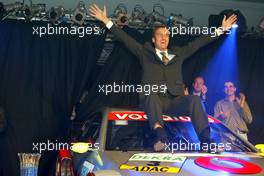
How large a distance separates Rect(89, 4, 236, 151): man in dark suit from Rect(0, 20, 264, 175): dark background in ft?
3.73

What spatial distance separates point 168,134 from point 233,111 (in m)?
2.07

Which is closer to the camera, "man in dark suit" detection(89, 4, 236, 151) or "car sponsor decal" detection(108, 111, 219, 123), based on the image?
"man in dark suit" detection(89, 4, 236, 151)

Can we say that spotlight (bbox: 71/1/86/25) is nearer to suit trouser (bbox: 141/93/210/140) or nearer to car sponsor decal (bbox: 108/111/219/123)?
suit trouser (bbox: 141/93/210/140)

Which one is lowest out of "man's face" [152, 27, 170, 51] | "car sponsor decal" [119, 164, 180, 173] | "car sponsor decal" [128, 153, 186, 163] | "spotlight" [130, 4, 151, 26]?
"car sponsor decal" [119, 164, 180, 173]

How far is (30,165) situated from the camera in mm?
5266

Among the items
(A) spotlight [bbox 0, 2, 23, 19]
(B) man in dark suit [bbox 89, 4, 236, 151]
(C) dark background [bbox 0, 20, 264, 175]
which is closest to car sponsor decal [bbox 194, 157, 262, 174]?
(B) man in dark suit [bbox 89, 4, 236, 151]

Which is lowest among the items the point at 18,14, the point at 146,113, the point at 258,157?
the point at 258,157

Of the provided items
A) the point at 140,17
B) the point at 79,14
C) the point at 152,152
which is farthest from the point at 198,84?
the point at 152,152

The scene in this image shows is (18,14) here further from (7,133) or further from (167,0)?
(167,0)

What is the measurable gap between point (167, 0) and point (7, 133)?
3.05 m

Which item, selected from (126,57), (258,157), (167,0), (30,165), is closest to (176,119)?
(258,157)

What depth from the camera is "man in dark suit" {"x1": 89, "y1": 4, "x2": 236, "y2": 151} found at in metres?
4.47

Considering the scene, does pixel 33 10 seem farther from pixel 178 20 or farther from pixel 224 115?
pixel 224 115

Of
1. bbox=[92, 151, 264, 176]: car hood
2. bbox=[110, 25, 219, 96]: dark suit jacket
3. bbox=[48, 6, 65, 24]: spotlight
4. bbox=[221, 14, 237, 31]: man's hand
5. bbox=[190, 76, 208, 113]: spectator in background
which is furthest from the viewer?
bbox=[190, 76, 208, 113]: spectator in background
